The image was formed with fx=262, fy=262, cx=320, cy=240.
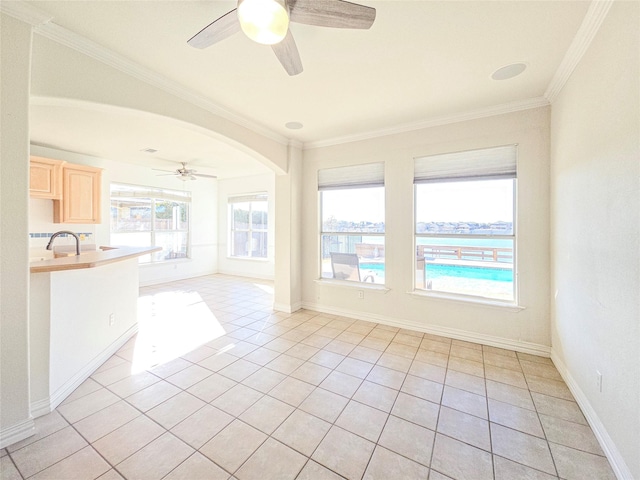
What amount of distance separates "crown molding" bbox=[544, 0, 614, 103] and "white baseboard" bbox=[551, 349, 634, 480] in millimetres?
2538

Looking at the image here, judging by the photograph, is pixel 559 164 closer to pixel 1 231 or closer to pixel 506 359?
pixel 506 359

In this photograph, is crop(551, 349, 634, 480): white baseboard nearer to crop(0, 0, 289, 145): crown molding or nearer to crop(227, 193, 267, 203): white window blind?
crop(0, 0, 289, 145): crown molding

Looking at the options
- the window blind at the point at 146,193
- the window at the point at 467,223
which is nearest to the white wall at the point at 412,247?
the window at the point at 467,223

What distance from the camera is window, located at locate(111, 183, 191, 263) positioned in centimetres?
588

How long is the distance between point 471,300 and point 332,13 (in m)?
3.15

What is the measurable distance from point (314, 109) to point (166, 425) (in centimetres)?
323

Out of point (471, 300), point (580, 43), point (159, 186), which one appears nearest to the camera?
point (580, 43)

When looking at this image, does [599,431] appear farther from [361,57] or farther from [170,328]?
[170,328]

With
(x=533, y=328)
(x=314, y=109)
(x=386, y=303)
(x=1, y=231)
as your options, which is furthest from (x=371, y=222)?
(x=1, y=231)

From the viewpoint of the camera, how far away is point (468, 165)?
3.17 meters

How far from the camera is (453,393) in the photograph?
7.20 ft

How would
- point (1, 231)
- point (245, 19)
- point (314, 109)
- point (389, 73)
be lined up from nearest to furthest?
point (245, 19), point (1, 231), point (389, 73), point (314, 109)

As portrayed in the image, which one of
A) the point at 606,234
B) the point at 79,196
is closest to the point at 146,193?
the point at 79,196

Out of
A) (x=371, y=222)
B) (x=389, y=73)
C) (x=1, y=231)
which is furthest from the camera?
(x=371, y=222)
